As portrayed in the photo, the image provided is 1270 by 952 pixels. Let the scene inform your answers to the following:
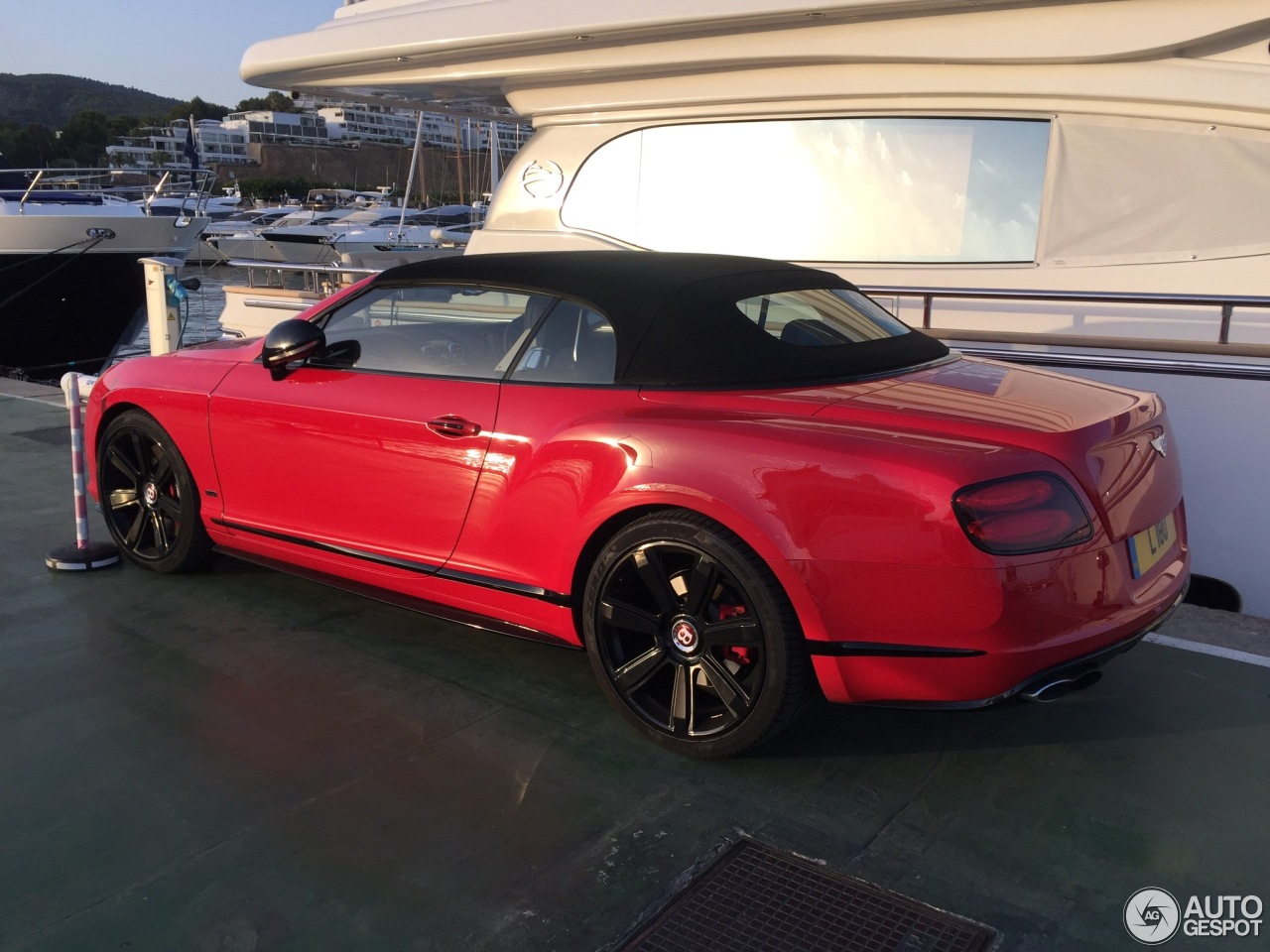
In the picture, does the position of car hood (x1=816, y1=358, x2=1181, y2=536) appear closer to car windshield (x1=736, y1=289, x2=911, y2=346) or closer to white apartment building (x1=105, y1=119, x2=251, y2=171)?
car windshield (x1=736, y1=289, x2=911, y2=346)

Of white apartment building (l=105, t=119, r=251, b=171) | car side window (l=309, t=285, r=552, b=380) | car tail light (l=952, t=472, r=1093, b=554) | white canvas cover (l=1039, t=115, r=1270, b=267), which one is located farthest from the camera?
white apartment building (l=105, t=119, r=251, b=171)

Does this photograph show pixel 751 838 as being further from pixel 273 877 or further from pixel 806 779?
pixel 273 877

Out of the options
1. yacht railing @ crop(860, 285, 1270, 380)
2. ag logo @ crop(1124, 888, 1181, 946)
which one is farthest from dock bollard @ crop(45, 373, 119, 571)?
ag logo @ crop(1124, 888, 1181, 946)

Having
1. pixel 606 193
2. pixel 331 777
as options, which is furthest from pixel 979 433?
pixel 606 193

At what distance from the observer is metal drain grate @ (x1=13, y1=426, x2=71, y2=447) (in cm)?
807

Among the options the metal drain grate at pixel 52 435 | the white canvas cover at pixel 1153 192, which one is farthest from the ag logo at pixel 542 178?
the metal drain grate at pixel 52 435

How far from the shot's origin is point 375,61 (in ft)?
27.3

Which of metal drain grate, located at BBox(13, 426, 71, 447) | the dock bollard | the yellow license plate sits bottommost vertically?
metal drain grate, located at BBox(13, 426, 71, 447)

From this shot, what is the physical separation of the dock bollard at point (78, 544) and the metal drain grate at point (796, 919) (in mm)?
3575

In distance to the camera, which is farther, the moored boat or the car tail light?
the moored boat

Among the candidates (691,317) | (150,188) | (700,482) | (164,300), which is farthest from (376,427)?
(150,188)

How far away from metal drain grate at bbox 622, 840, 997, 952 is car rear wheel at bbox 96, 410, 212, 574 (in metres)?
3.03

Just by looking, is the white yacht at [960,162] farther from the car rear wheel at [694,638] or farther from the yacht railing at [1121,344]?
the car rear wheel at [694,638]

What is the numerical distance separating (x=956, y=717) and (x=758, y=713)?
2.88ft
